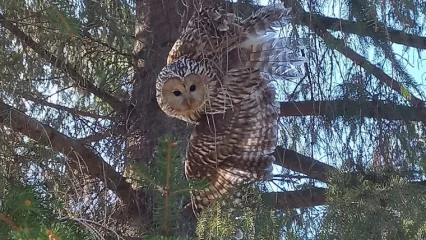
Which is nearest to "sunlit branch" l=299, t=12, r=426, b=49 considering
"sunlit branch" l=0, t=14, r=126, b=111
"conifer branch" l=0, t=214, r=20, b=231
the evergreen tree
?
the evergreen tree

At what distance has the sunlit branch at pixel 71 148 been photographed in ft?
6.22

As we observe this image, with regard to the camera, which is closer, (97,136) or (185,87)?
(185,87)

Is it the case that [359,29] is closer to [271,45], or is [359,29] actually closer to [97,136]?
[271,45]

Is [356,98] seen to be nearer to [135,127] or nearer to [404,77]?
[404,77]

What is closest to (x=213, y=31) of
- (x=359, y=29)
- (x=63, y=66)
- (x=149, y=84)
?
(x=359, y=29)

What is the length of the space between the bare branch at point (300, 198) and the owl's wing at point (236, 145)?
1.18 ft

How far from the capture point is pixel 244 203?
1.87 meters

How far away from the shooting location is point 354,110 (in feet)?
7.93

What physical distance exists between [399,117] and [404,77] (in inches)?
→ 9.6

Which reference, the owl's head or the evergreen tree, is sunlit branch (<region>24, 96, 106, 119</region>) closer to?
the evergreen tree

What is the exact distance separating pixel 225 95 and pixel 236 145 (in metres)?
0.20

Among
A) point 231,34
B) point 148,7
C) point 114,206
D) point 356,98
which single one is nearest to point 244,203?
point 231,34

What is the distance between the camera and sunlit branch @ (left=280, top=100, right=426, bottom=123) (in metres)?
2.35

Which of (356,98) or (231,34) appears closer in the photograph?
(231,34)
